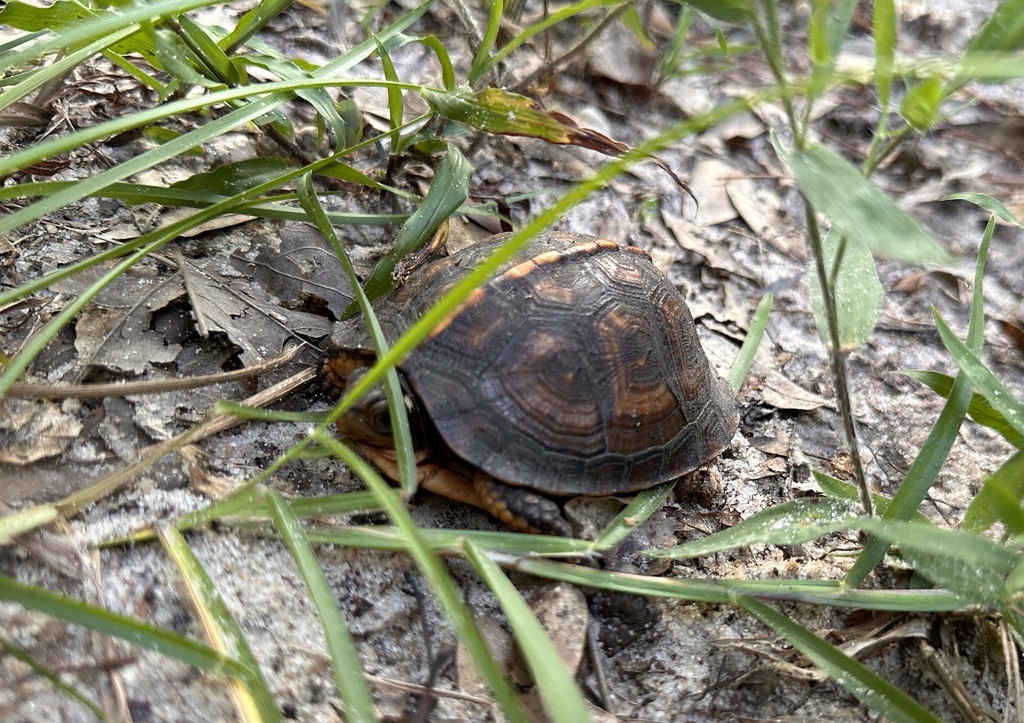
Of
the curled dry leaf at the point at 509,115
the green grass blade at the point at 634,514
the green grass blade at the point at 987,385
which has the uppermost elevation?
the curled dry leaf at the point at 509,115

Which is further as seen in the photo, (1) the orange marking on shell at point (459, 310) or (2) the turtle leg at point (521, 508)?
(1) the orange marking on shell at point (459, 310)

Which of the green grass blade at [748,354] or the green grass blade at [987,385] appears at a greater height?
the green grass blade at [987,385]

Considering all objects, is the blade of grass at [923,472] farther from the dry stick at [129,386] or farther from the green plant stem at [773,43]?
the dry stick at [129,386]

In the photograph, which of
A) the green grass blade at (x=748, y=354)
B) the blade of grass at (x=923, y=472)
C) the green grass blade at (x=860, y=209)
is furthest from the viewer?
the green grass blade at (x=748, y=354)

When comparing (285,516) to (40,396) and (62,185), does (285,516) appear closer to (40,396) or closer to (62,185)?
(40,396)

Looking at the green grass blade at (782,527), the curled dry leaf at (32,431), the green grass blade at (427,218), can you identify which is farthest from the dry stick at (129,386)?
the green grass blade at (782,527)

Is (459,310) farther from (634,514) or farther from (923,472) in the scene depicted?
(923,472)

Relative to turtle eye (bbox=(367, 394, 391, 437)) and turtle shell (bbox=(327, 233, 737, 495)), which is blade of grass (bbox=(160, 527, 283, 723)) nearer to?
turtle eye (bbox=(367, 394, 391, 437))
